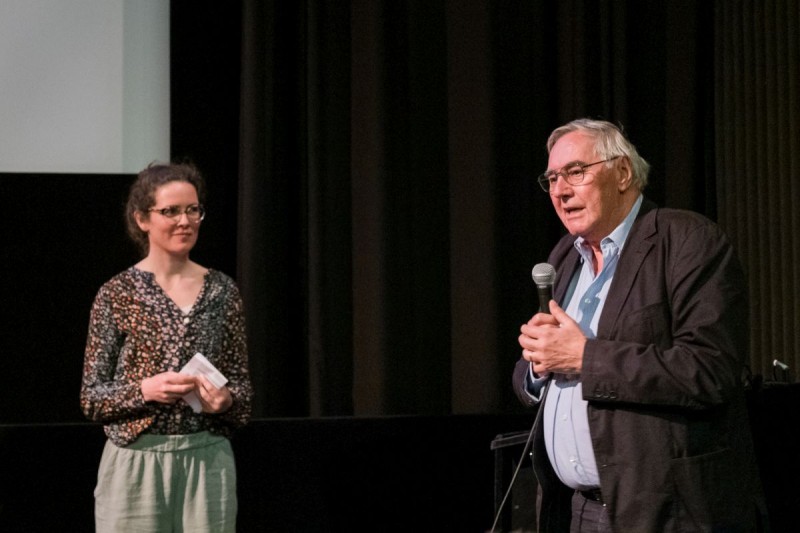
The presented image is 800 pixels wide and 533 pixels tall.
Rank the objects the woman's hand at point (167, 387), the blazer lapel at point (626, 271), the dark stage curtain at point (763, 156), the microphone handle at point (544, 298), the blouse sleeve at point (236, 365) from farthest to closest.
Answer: the dark stage curtain at point (763, 156) < the blouse sleeve at point (236, 365) < the woman's hand at point (167, 387) < the microphone handle at point (544, 298) < the blazer lapel at point (626, 271)

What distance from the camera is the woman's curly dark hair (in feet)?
8.92

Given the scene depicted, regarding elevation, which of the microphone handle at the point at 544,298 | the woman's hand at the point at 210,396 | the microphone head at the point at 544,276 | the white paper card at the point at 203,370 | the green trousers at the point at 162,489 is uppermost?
the microphone head at the point at 544,276

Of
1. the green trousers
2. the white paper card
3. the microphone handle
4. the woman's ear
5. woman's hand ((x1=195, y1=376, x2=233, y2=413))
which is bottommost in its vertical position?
the green trousers

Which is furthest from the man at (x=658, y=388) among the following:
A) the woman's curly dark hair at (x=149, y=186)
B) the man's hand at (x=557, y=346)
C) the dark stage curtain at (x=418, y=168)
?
the dark stage curtain at (x=418, y=168)

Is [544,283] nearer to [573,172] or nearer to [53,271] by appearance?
[573,172]

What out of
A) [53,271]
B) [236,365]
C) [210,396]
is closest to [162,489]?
[210,396]

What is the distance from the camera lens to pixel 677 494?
1937 mm

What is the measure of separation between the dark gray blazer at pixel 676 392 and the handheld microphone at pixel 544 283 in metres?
0.16

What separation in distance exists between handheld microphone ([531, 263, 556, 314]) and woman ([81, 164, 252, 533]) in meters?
0.91

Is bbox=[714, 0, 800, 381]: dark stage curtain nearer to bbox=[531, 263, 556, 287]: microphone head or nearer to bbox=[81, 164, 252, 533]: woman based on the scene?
bbox=[531, 263, 556, 287]: microphone head

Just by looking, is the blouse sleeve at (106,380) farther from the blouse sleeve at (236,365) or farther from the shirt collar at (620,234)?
the shirt collar at (620,234)

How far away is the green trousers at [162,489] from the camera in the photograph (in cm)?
250

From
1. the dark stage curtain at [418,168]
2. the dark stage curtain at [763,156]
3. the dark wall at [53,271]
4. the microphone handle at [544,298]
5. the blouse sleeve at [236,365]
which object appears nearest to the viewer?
the microphone handle at [544,298]

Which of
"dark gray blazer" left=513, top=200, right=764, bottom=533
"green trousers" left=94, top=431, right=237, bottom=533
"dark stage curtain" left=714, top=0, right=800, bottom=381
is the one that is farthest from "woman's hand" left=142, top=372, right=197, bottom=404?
"dark stage curtain" left=714, top=0, right=800, bottom=381
